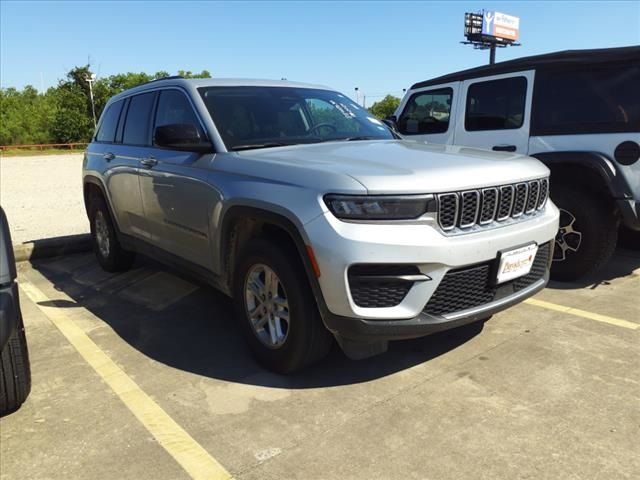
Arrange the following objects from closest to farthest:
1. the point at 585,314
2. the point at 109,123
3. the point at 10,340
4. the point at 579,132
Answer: the point at 10,340 → the point at 585,314 → the point at 579,132 → the point at 109,123

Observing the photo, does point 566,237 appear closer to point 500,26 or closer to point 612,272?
point 612,272

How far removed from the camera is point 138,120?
4.79 m

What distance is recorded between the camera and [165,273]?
5641 mm

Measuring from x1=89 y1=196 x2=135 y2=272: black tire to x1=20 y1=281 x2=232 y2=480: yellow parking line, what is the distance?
134cm

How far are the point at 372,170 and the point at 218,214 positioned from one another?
1164 mm

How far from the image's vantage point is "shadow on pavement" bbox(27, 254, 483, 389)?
329cm

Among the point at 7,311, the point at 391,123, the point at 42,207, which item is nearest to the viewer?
the point at 7,311

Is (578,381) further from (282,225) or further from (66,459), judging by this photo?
(66,459)

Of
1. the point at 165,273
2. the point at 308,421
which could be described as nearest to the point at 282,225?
the point at 308,421

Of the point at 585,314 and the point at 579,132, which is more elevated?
the point at 579,132

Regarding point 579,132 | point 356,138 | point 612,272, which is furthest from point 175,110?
point 612,272

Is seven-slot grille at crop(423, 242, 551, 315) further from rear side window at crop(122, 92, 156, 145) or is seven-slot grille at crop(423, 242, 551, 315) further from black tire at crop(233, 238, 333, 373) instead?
rear side window at crop(122, 92, 156, 145)

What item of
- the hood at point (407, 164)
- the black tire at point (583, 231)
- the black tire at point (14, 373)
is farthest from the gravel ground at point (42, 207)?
the black tire at point (583, 231)

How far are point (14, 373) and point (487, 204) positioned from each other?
2679mm
